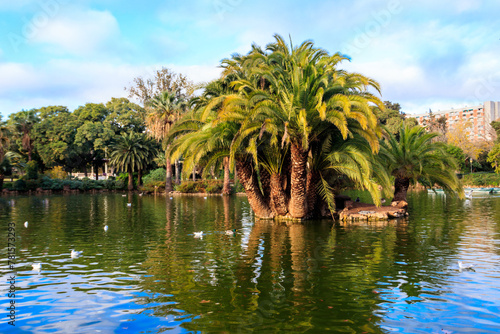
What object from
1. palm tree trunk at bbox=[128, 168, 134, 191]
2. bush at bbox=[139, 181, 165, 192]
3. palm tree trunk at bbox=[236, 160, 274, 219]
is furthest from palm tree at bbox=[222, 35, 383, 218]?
palm tree trunk at bbox=[128, 168, 134, 191]

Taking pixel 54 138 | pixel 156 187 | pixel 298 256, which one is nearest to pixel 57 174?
pixel 54 138

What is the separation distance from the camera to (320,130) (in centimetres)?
1928

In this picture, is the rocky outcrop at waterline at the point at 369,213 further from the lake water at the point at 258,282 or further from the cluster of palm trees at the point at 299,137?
the lake water at the point at 258,282

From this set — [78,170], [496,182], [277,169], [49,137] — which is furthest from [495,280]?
[78,170]

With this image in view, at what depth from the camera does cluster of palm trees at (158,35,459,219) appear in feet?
59.1

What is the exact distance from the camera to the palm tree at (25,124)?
67.0 meters

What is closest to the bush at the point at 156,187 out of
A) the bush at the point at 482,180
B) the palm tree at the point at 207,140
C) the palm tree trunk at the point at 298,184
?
the palm tree at the point at 207,140

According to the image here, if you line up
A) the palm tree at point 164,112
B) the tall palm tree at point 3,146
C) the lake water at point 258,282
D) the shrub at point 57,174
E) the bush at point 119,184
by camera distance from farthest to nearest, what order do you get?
the shrub at point 57,174, the bush at point 119,184, the palm tree at point 164,112, the tall palm tree at point 3,146, the lake water at point 258,282

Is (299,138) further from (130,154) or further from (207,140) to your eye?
(130,154)

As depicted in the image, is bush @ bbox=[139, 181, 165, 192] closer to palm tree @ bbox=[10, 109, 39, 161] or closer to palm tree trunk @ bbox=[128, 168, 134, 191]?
palm tree trunk @ bbox=[128, 168, 134, 191]

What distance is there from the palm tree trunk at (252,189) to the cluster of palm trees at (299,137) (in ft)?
0.19

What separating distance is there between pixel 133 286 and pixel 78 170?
80815 millimetres

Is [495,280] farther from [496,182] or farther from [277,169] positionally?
[496,182]

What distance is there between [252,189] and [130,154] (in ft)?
144
